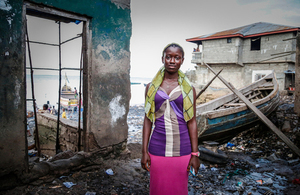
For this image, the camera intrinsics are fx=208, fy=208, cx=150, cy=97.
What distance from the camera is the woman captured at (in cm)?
171

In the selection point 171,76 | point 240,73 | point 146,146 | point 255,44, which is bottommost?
point 146,146

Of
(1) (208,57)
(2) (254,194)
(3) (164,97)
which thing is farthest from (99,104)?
(1) (208,57)

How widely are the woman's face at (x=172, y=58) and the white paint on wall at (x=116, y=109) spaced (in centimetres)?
199

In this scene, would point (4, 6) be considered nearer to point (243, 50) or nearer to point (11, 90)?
point (11, 90)

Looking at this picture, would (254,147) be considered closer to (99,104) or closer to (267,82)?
(267,82)

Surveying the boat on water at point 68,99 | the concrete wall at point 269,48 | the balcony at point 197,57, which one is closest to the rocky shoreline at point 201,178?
the boat on water at point 68,99

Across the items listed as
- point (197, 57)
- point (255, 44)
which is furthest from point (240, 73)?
point (197, 57)

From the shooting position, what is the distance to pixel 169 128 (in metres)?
1.74

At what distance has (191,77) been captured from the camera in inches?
886

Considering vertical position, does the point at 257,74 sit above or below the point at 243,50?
below

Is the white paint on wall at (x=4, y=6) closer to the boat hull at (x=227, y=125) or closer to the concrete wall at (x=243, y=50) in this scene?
the boat hull at (x=227, y=125)

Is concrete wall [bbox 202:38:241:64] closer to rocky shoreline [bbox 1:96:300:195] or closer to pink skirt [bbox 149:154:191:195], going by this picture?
rocky shoreline [bbox 1:96:300:195]

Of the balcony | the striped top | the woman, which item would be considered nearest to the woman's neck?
the woman

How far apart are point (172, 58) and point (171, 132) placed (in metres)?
0.63
